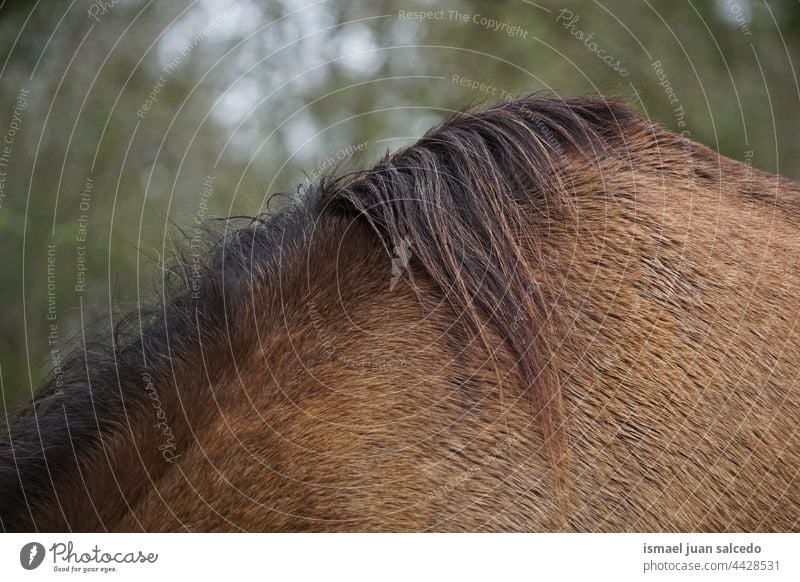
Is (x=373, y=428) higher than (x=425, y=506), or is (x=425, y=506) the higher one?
(x=373, y=428)

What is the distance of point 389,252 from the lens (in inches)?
60.0

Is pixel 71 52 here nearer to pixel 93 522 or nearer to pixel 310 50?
pixel 310 50

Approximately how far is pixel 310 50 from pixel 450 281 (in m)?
1.48

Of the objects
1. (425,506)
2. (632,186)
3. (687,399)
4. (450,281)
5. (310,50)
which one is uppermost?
(310,50)

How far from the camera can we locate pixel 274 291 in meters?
1.51

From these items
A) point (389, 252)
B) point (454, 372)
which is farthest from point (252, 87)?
point (454, 372)

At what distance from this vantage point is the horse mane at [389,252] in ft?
4.65

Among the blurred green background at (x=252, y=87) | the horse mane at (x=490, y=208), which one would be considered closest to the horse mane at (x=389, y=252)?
the horse mane at (x=490, y=208)
